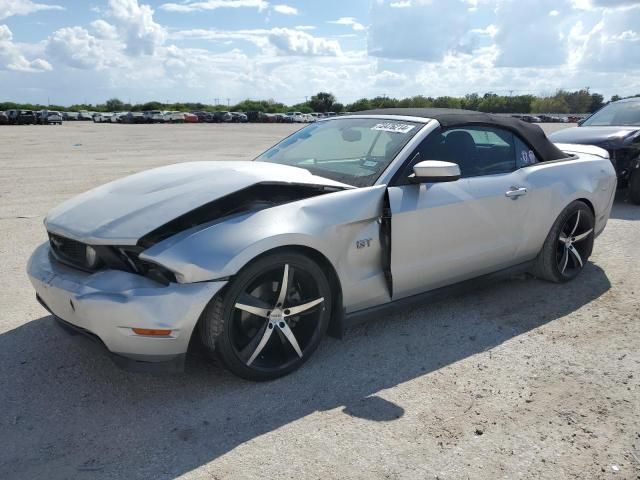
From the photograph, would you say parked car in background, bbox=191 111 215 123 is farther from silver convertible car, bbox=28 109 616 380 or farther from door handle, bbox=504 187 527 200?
door handle, bbox=504 187 527 200

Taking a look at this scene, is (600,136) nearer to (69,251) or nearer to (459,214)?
(459,214)

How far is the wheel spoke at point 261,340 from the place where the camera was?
317 cm

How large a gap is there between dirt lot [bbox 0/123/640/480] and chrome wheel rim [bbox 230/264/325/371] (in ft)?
0.53

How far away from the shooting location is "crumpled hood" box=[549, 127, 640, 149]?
8.34 metres

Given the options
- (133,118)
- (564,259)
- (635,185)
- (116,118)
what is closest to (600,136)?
(635,185)

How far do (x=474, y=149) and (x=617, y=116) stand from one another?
650cm

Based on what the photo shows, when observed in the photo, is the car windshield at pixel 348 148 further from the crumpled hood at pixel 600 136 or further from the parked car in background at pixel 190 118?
the parked car in background at pixel 190 118

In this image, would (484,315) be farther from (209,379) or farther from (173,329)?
(173,329)

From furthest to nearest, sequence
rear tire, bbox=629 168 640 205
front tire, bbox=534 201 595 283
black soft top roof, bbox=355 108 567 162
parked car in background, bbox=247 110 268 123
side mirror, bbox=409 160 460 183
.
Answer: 1. parked car in background, bbox=247 110 268 123
2. rear tire, bbox=629 168 640 205
3. front tire, bbox=534 201 595 283
4. black soft top roof, bbox=355 108 567 162
5. side mirror, bbox=409 160 460 183

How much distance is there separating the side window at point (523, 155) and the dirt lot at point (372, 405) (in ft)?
3.67

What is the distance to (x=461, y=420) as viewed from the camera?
9.59ft

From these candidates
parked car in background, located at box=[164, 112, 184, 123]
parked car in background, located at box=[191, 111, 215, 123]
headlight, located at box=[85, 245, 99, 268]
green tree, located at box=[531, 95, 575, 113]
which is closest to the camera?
headlight, located at box=[85, 245, 99, 268]

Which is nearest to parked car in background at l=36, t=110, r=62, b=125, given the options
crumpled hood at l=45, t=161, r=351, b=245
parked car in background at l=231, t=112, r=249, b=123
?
parked car in background at l=231, t=112, r=249, b=123

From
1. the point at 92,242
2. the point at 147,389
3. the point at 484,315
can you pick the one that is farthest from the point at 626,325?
the point at 92,242
